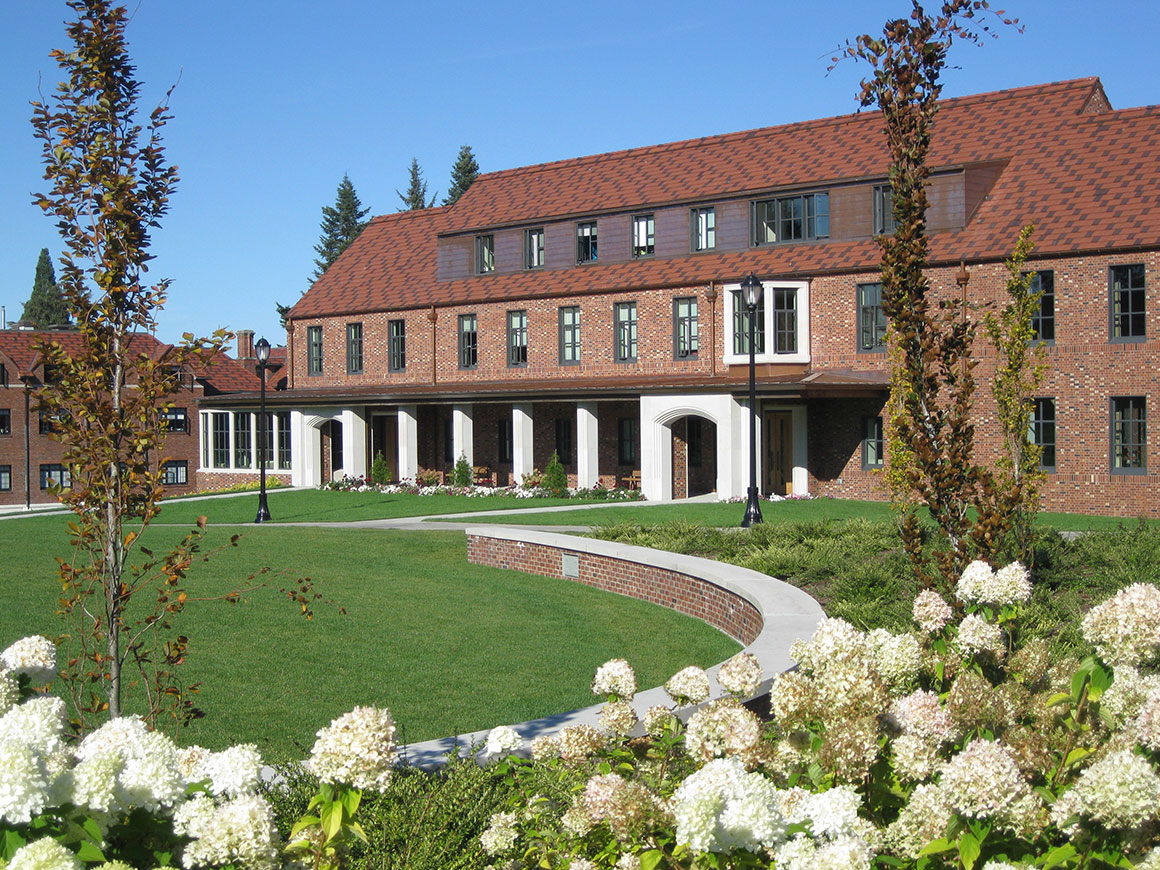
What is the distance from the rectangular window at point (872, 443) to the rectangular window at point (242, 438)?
25.7 meters

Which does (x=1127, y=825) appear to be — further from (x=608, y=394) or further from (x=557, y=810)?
(x=608, y=394)

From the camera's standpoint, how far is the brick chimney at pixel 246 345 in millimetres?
57719

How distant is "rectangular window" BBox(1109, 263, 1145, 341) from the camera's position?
2689 centimetres

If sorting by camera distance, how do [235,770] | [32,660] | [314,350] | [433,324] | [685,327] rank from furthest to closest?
[314,350], [433,324], [685,327], [32,660], [235,770]

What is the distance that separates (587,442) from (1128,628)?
1225 inches

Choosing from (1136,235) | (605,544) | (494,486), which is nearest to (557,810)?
(605,544)

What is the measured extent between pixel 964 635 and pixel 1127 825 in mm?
1888

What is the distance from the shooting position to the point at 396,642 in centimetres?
1247

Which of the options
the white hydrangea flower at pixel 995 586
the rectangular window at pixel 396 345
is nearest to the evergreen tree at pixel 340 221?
the rectangular window at pixel 396 345

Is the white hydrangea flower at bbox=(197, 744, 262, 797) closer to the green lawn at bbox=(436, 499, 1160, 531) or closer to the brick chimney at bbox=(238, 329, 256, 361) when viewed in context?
the green lawn at bbox=(436, 499, 1160, 531)

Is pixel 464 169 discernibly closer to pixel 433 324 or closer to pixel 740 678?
pixel 433 324

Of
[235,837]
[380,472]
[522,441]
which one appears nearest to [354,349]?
[380,472]

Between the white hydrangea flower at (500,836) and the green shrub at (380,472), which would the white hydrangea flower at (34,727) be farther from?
the green shrub at (380,472)

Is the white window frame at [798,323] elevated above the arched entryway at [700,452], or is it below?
above
